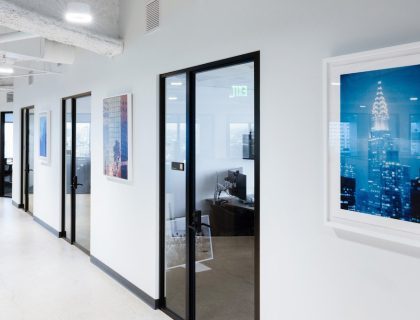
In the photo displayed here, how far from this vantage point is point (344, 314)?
6.79 ft

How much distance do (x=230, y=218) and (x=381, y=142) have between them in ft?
5.86

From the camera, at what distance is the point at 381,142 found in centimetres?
185

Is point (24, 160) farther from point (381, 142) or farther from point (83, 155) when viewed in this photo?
point (381, 142)

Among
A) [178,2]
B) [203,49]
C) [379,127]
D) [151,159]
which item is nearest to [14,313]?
[151,159]

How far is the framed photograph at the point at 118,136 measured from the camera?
13.8ft

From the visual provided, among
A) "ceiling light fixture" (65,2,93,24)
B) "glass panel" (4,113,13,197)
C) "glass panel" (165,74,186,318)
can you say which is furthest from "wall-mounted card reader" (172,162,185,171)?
"glass panel" (4,113,13,197)

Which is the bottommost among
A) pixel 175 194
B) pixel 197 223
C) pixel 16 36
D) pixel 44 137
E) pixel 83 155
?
pixel 197 223

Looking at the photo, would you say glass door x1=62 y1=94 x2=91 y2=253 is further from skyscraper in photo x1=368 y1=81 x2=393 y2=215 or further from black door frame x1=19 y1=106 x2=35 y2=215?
skyscraper in photo x1=368 y1=81 x2=393 y2=215

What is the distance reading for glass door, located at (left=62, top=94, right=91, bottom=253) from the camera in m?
6.19

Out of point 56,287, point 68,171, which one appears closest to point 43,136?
point 68,171

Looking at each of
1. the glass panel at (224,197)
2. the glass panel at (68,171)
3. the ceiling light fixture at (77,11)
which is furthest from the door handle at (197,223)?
the glass panel at (68,171)

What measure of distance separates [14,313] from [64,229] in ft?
9.86

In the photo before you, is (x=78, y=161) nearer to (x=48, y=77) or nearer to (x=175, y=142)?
(x=48, y=77)

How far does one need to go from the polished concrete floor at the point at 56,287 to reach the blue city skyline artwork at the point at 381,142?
254 cm
